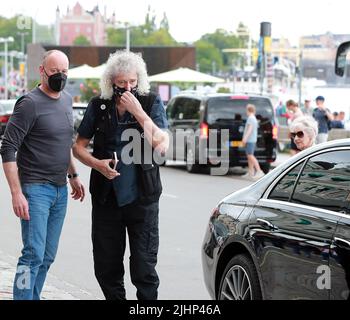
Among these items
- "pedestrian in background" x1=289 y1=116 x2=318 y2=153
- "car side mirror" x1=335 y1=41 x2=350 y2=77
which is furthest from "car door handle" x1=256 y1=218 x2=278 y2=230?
"car side mirror" x1=335 y1=41 x2=350 y2=77

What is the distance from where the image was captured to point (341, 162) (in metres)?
5.91

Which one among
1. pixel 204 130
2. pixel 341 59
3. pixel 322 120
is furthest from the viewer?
pixel 322 120

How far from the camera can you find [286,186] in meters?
6.42

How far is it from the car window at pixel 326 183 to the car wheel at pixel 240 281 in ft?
1.71

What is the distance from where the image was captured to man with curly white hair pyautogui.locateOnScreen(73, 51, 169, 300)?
265 inches

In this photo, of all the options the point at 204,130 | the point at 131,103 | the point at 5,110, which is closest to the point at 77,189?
the point at 131,103

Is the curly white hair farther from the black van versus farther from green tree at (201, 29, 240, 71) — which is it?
green tree at (201, 29, 240, 71)

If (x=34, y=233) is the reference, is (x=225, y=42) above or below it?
below

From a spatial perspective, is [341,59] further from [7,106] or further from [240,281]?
[7,106]

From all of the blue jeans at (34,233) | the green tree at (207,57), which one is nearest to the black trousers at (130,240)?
the blue jeans at (34,233)

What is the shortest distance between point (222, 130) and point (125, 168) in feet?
53.9

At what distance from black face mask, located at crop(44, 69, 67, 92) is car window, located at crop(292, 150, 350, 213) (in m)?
1.73
